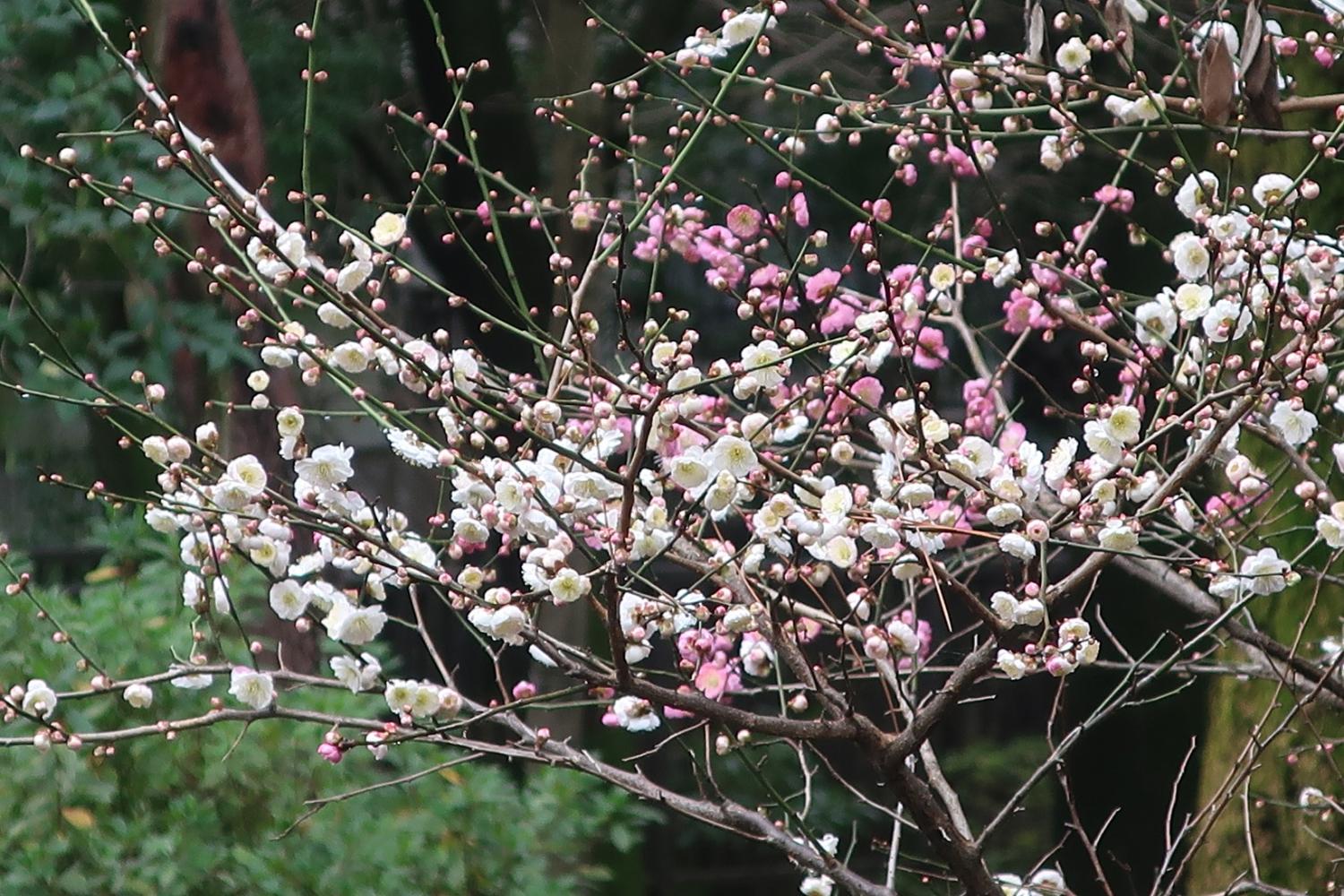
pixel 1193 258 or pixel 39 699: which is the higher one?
pixel 1193 258

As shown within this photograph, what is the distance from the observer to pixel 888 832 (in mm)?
9000

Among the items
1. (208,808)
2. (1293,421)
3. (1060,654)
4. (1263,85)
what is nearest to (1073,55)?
(1263,85)

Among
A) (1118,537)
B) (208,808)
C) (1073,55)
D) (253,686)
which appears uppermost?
(1073,55)

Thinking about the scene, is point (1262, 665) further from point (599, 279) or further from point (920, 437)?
point (599, 279)

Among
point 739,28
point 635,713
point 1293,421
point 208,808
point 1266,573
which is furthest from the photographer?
point 208,808

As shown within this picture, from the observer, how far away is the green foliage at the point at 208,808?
10.6 feet

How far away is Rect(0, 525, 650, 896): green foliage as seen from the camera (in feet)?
10.6

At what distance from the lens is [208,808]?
333 cm

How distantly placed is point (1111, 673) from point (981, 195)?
2203mm

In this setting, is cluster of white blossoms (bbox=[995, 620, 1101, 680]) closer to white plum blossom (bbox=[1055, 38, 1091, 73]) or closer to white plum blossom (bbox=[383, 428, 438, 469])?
white plum blossom (bbox=[383, 428, 438, 469])

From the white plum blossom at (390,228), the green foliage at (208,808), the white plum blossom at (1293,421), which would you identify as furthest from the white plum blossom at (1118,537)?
the green foliage at (208,808)

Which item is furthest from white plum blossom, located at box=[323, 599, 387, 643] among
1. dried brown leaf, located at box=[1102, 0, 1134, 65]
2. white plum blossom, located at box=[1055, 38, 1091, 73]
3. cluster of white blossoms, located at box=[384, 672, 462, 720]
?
white plum blossom, located at box=[1055, 38, 1091, 73]

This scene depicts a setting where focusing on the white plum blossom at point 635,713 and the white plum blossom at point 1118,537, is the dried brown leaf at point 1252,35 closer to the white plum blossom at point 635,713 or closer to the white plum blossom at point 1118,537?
the white plum blossom at point 1118,537

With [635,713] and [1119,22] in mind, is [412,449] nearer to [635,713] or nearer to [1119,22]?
Result: [635,713]
